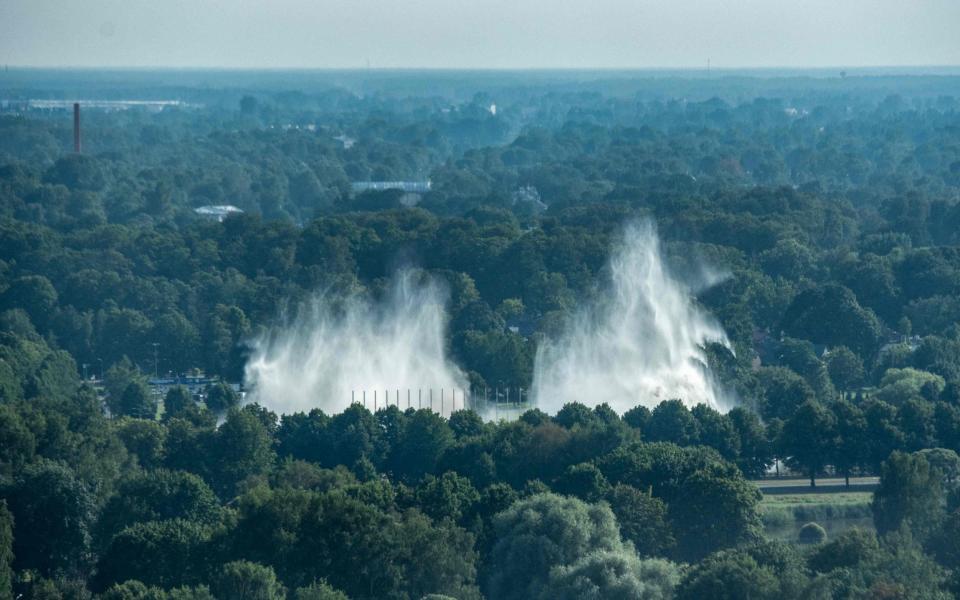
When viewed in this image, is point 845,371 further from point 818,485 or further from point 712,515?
point 712,515

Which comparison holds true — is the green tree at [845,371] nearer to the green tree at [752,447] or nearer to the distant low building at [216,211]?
the green tree at [752,447]

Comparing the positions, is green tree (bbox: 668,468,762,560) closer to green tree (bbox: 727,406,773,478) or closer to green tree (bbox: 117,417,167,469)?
green tree (bbox: 727,406,773,478)

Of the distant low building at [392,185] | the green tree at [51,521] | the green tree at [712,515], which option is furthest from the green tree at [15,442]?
the distant low building at [392,185]

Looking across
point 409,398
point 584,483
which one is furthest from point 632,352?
point 584,483

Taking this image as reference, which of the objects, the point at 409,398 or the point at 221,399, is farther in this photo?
the point at 409,398

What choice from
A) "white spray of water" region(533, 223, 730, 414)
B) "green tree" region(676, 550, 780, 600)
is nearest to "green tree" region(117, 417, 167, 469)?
"white spray of water" region(533, 223, 730, 414)

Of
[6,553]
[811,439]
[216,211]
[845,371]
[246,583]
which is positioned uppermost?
[246,583]
